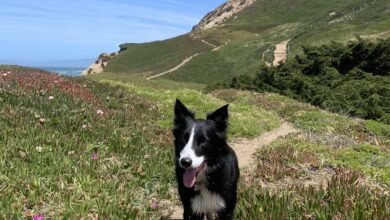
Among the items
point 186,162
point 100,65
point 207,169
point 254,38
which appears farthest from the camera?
point 100,65

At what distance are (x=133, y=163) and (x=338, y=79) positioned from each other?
81.3ft

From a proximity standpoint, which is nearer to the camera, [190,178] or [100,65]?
[190,178]

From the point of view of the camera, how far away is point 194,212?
6.53 meters

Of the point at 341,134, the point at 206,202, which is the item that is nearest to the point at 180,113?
the point at 206,202

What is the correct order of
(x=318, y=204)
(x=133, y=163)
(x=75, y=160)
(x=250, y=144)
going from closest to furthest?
(x=318, y=204)
(x=75, y=160)
(x=133, y=163)
(x=250, y=144)

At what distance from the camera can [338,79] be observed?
31.6m

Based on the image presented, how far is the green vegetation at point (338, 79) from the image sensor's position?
2408cm

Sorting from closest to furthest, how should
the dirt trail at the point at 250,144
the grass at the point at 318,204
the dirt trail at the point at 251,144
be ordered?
the grass at the point at 318,204
the dirt trail at the point at 251,144
the dirt trail at the point at 250,144

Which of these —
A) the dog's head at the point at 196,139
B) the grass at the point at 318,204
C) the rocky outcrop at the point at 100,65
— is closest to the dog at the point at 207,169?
the dog's head at the point at 196,139

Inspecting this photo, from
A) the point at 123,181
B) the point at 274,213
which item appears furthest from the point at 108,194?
the point at 274,213

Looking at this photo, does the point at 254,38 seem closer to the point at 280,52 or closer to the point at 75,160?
the point at 280,52

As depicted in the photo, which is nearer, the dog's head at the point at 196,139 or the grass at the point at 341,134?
the dog's head at the point at 196,139

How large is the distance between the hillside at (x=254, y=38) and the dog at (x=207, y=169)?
57222mm

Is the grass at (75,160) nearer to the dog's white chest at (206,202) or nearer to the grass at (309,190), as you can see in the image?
the dog's white chest at (206,202)
